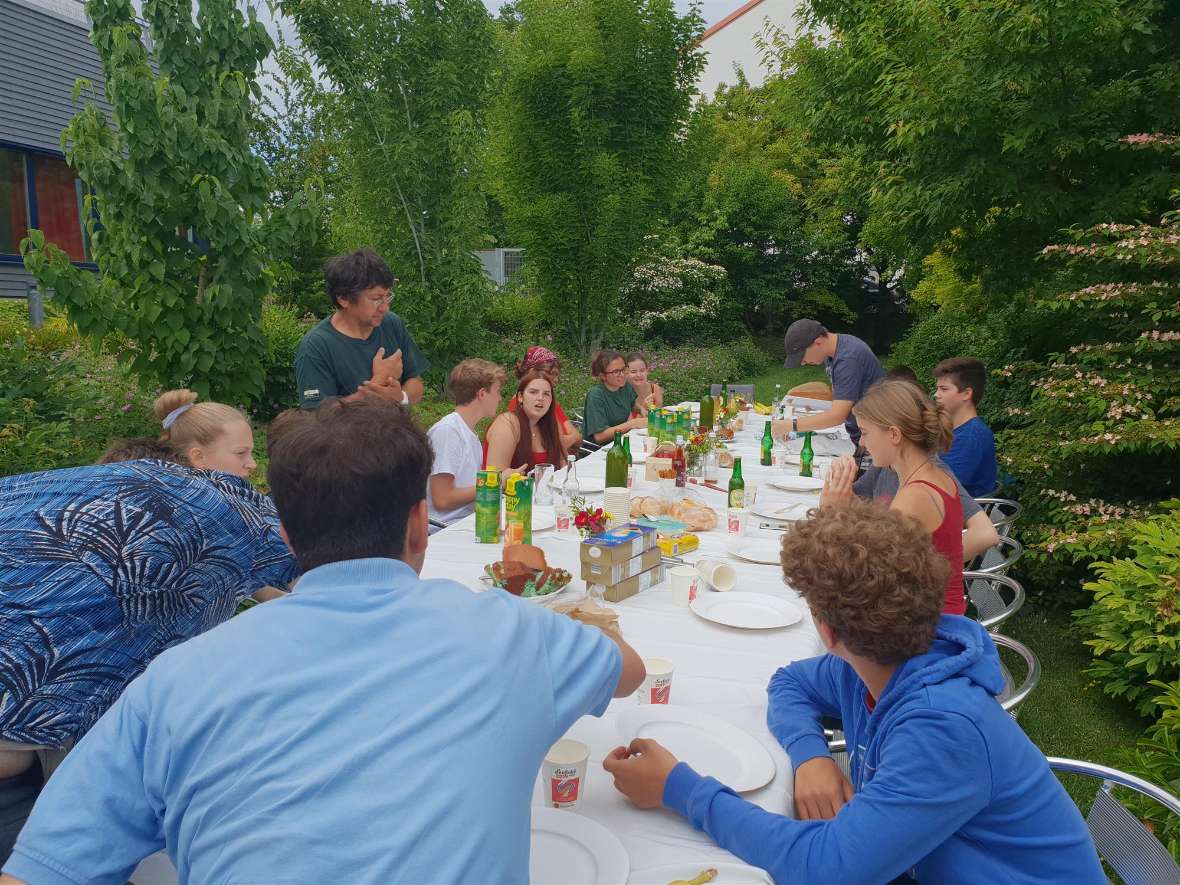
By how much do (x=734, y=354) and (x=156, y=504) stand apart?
16.8m

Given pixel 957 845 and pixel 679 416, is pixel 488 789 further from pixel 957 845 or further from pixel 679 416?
pixel 679 416

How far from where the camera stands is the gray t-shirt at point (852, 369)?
5.95 meters

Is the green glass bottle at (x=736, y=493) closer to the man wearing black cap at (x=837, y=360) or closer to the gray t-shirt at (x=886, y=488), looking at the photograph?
the gray t-shirt at (x=886, y=488)

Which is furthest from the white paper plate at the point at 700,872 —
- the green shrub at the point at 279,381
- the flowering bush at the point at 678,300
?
the flowering bush at the point at 678,300

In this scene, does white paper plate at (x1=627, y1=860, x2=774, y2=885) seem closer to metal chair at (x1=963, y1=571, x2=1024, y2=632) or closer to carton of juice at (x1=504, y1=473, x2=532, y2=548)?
carton of juice at (x1=504, y1=473, x2=532, y2=548)

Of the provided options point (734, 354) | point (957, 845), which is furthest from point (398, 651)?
point (734, 354)

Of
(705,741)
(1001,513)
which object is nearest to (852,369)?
(1001,513)

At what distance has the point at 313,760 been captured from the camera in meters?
1.01

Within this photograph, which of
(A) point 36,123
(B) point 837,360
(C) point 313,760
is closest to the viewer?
(C) point 313,760

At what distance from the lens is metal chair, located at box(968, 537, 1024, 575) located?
11.8 ft

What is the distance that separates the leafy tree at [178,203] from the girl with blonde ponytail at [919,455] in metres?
4.18

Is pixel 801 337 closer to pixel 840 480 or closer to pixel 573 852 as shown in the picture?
pixel 840 480

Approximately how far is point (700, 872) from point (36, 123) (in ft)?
54.1

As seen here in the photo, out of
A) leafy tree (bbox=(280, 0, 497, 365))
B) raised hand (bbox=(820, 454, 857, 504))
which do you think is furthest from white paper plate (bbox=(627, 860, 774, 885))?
leafy tree (bbox=(280, 0, 497, 365))
